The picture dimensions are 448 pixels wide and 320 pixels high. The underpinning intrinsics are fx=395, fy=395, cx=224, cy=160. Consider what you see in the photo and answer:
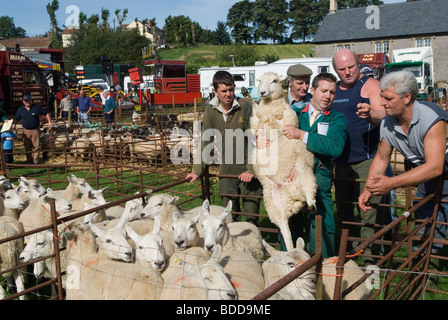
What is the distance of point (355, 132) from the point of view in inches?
153

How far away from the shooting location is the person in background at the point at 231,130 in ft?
13.1

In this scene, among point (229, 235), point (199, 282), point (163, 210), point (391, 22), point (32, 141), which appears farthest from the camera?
point (391, 22)

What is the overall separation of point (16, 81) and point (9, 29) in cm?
10785

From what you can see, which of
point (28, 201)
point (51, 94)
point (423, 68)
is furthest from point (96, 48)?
point (28, 201)

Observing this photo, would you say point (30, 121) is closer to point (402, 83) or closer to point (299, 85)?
point (299, 85)

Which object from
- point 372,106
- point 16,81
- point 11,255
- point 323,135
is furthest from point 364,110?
point 16,81

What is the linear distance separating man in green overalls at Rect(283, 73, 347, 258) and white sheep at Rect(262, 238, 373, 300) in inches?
18.1

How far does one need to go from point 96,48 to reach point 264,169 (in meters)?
55.2

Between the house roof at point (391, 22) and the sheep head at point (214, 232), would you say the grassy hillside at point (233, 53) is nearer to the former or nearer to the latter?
the house roof at point (391, 22)

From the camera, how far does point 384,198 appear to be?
4230mm

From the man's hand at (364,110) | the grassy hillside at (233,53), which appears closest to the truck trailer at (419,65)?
the man's hand at (364,110)

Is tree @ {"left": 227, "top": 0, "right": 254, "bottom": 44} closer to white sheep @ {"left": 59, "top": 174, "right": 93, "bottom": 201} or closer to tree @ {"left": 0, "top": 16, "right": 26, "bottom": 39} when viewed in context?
tree @ {"left": 0, "top": 16, "right": 26, "bottom": 39}

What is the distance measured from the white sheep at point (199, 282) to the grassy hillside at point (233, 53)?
136ft
